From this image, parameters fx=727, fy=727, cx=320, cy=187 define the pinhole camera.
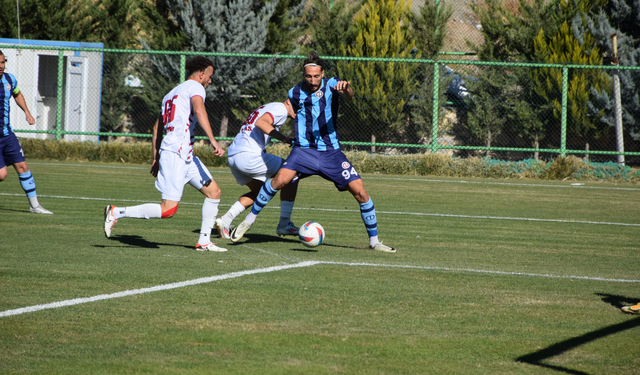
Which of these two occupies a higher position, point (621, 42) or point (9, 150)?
point (621, 42)

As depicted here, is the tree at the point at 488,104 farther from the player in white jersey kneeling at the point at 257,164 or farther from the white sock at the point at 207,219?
the white sock at the point at 207,219

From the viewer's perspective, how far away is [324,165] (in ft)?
24.6

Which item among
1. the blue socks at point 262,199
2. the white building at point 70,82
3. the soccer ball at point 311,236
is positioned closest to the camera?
the soccer ball at point 311,236

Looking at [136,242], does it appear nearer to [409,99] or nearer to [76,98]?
[409,99]

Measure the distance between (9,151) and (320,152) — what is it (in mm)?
4588

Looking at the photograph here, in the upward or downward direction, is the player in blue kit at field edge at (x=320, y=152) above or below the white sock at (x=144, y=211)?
above

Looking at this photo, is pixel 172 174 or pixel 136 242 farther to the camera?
pixel 136 242

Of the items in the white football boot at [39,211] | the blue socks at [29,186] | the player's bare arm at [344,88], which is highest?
the player's bare arm at [344,88]

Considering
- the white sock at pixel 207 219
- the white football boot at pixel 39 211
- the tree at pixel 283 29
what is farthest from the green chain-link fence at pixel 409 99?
the white sock at pixel 207 219

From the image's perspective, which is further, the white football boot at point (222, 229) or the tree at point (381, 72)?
the tree at point (381, 72)

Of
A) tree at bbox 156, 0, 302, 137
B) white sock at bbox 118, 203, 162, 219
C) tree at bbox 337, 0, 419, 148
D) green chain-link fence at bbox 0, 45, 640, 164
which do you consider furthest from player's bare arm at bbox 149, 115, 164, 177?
tree at bbox 156, 0, 302, 137

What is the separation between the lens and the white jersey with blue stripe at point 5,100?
9523 mm

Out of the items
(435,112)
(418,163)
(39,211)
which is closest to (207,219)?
(39,211)

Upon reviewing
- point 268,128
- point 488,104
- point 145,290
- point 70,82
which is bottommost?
point 145,290
